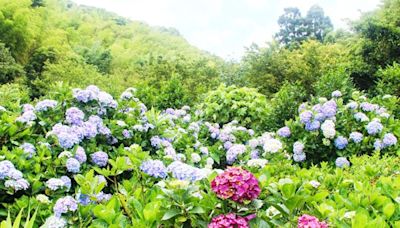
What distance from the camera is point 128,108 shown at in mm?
3730

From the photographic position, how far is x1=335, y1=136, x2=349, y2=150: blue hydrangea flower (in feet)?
13.8

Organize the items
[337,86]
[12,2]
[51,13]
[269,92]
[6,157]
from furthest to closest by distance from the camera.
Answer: [51,13]
[12,2]
[269,92]
[337,86]
[6,157]

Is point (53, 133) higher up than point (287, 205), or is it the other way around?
point (287, 205)

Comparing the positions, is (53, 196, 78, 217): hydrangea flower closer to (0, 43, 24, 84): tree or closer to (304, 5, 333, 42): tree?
(0, 43, 24, 84): tree

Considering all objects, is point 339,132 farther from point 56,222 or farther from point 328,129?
point 56,222

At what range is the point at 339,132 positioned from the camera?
4.34 meters

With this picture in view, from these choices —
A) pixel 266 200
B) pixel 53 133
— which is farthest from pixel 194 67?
pixel 266 200

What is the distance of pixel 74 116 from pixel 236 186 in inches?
71.0

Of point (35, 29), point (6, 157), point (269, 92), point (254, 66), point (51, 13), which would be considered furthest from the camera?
point (51, 13)

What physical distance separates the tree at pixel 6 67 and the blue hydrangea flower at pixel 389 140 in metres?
12.5

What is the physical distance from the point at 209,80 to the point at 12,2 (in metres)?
7.78

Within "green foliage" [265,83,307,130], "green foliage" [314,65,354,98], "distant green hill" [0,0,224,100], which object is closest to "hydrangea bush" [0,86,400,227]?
"green foliage" [265,83,307,130]

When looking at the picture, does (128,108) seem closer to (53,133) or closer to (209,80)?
(53,133)

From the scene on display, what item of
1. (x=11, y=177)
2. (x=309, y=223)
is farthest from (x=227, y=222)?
(x=11, y=177)
